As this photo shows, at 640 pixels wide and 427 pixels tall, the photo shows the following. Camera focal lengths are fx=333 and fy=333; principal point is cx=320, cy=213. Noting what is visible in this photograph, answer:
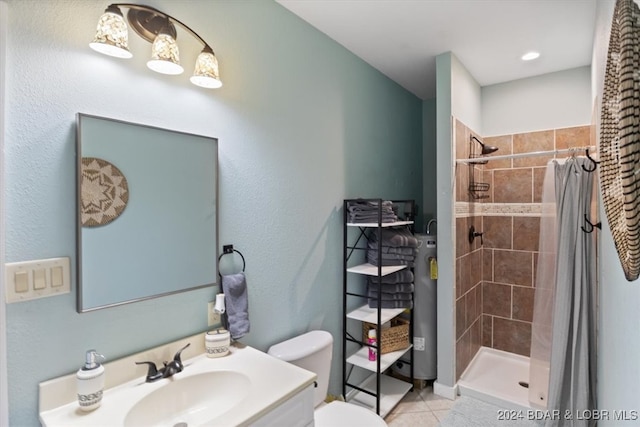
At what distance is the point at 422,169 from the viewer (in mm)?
3566

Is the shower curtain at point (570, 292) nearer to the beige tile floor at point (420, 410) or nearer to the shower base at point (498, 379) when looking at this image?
the shower base at point (498, 379)

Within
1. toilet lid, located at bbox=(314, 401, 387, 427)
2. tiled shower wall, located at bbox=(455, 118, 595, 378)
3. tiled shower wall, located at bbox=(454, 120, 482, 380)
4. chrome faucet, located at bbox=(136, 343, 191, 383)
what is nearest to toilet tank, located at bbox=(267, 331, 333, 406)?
toilet lid, located at bbox=(314, 401, 387, 427)

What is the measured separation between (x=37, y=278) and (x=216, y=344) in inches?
27.7

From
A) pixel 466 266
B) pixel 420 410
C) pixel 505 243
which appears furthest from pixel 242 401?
pixel 505 243

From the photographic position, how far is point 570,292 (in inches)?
80.4

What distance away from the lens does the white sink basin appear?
1188mm

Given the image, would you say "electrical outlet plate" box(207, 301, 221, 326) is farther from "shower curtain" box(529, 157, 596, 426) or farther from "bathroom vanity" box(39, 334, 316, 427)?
"shower curtain" box(529, 157, 596, 426)

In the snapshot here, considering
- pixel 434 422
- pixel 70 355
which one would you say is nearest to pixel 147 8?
pixel 70 355

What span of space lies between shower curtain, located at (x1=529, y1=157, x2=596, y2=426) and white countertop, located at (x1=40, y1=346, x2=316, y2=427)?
1719 millimetres

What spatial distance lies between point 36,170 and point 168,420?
98 cm

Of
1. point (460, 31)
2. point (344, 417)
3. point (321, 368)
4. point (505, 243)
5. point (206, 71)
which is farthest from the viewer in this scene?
point (505, 243)

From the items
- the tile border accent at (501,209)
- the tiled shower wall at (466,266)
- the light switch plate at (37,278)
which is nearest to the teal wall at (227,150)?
the light switch plate at (37,278)

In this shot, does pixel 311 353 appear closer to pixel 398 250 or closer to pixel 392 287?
pixel 392 287

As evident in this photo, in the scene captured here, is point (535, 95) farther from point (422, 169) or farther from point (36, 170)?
point (36, 170)
